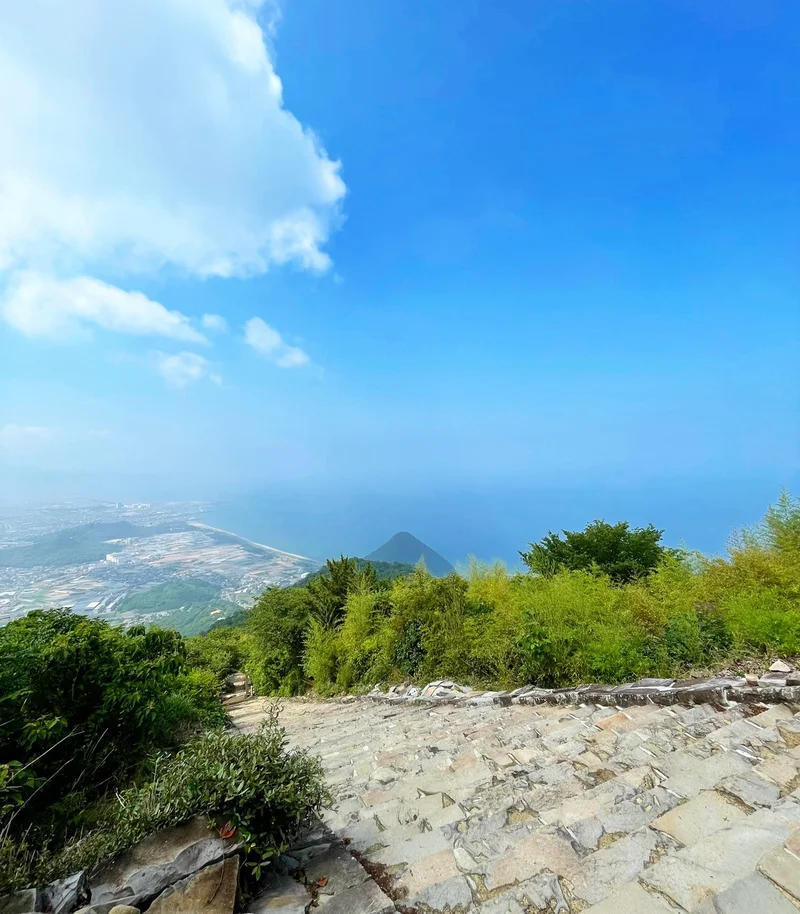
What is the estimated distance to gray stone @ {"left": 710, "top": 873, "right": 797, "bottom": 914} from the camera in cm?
162

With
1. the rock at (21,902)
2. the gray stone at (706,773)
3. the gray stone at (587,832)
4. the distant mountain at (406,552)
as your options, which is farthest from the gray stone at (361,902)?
the distant mountain at (406,552)

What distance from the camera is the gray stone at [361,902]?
2068 mm

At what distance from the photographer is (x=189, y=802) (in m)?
2.33

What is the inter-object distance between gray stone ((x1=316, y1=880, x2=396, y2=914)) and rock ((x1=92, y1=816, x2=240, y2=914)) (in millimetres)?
545

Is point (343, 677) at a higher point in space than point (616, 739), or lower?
lower

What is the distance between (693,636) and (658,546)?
10708mm

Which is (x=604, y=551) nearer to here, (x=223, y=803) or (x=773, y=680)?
(x=773, y=680)

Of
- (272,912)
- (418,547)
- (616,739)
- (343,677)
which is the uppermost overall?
(272,912)

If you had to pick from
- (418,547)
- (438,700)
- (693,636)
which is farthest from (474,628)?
(418,547)

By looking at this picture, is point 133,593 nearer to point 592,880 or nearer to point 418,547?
point 592,880

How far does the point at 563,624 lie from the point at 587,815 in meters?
4.73

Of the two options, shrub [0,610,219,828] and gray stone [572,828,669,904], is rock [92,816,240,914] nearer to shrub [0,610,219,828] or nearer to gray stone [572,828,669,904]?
shrub [0,610,219,828]

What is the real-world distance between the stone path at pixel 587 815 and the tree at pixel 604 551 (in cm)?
1041

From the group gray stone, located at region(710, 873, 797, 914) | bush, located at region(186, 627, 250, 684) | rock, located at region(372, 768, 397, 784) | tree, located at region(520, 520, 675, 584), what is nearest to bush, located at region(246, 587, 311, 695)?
bush, located at region(186, 627, 250, 684)
